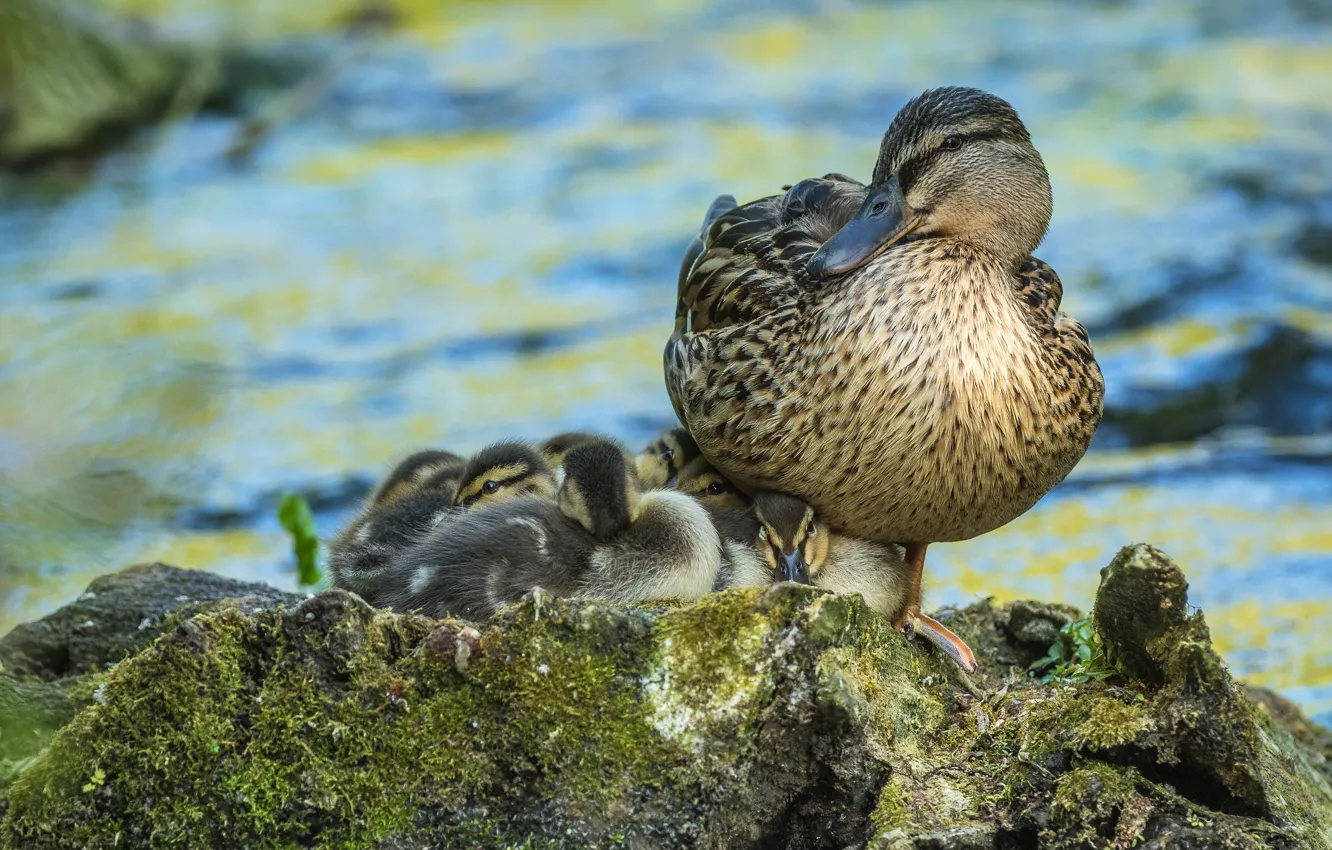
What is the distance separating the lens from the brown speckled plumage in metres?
3.75

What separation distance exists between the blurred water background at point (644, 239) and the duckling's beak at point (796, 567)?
100 inches

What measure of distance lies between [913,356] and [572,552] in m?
0.96

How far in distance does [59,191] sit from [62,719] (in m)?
8.65

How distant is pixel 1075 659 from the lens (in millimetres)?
3896

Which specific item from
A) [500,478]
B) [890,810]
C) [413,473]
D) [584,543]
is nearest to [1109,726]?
[890,810]

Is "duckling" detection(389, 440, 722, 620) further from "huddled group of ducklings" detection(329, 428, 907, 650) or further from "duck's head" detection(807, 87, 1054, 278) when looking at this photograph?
"duck's head" detection(807, 87, 1054, 278)

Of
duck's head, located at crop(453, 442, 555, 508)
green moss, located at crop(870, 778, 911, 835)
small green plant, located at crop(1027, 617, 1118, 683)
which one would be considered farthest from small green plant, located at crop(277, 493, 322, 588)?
green moss, located at crop(870, 778, 911, 835)

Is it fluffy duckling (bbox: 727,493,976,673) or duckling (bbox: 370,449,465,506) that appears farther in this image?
duckling (bbox: 370,449,465,506)

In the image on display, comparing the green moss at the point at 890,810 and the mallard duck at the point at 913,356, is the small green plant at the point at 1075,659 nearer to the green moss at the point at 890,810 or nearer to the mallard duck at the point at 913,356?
the mallard duck at the point at 913,356

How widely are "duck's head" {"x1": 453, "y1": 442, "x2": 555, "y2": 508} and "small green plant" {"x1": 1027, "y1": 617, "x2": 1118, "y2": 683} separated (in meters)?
1.39

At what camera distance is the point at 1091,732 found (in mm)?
2953

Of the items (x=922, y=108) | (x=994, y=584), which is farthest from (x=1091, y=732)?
(x=994, y=584)

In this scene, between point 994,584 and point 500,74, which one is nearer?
point 994,584

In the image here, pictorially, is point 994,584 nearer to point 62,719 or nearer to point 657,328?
point 657,328
